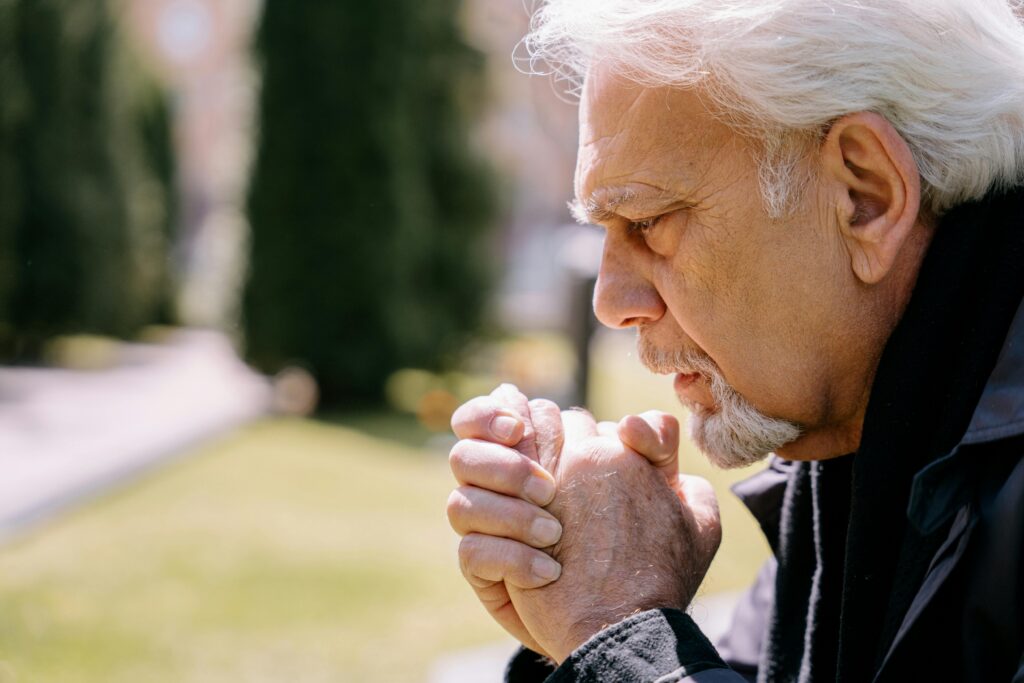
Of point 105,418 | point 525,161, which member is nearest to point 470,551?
point 105,418

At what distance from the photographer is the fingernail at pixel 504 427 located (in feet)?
5.52

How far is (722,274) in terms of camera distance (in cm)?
164

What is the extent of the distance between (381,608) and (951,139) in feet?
14.0

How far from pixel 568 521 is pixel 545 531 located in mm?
47

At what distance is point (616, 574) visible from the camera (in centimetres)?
157

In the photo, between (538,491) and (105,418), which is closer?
(538,491)

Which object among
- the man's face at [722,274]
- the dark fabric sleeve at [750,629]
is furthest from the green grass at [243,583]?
the man's face at [722,274]

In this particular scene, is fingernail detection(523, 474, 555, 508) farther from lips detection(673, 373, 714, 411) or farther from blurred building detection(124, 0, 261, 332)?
blurred building detection(124, 0, 261, 332)

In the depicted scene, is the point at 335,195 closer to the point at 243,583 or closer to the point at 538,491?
the point at 243,583

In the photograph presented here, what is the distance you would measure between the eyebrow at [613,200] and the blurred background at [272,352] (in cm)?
73

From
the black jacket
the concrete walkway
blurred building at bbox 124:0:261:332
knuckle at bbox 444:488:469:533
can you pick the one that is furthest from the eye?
blurred building at bbox 124:0:261:332

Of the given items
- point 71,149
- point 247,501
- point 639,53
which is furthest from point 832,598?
point 71,149

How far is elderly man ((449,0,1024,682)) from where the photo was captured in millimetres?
1403

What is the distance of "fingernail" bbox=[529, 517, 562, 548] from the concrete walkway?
524 centimetres
